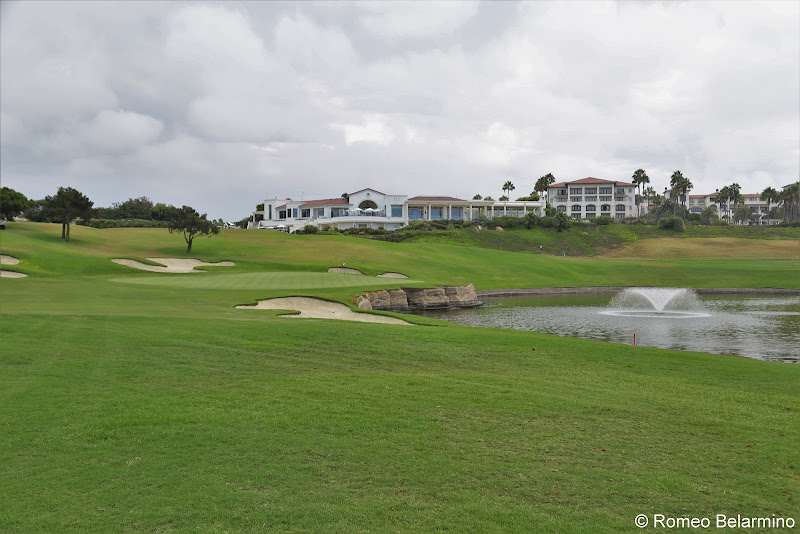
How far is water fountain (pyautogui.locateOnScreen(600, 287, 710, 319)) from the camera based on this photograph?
37.8m

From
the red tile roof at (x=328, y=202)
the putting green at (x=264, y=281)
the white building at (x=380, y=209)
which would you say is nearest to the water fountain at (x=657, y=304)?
the putting green at (x=264, y=281)

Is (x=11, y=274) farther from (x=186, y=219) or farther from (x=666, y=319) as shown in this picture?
(x=666, y=319)

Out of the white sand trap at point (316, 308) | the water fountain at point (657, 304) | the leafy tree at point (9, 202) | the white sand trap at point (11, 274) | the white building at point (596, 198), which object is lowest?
the water fountain at point (657, 304)

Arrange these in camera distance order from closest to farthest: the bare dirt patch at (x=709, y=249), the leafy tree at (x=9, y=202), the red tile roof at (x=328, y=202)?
the bare dirt patch at (x=709, y=249) < the leafy tree at (x=9, y=202) < the red tile roof at (x=328, y=202)

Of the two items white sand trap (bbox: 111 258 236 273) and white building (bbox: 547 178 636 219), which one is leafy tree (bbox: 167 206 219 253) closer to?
white sand trap (bbox: 111 258 236 273)

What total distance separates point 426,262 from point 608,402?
55.4 m

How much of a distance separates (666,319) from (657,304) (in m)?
9.87

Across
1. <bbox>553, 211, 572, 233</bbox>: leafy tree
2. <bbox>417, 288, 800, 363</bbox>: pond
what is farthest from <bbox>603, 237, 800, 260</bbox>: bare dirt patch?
<bbox>417, 288, 800, 363</bbox>: pond

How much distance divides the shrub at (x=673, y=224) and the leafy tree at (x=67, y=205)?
97.4 meters

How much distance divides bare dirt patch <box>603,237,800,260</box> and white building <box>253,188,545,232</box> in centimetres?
3074

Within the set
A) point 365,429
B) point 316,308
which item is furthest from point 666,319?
point 365,429

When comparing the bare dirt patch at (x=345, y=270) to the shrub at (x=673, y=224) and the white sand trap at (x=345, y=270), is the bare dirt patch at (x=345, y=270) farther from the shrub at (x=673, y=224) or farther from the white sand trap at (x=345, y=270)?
the shrub at (x=673, y=224)

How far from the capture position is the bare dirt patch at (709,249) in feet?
284

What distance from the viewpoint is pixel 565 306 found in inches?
1761
